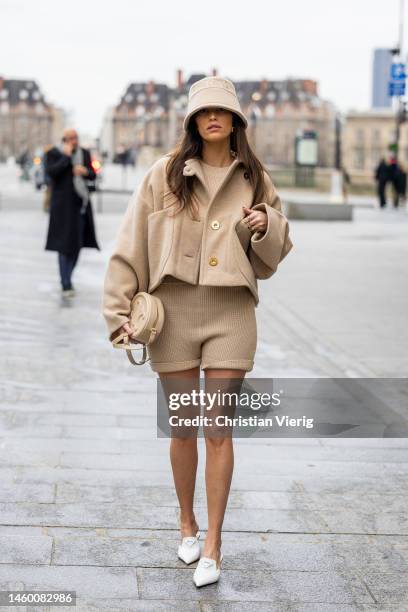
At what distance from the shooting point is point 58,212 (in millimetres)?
11828

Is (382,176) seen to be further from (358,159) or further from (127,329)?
(358,159)

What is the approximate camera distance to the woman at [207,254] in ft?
13.3

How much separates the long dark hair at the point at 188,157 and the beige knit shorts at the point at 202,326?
0.27m

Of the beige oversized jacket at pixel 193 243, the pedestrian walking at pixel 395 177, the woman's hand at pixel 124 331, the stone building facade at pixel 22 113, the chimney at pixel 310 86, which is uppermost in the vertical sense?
the beige oversized jacket at pixel 193 243

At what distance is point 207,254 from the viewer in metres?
4.05

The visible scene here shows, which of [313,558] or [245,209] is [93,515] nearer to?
[313,558]

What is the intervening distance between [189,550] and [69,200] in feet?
25.8

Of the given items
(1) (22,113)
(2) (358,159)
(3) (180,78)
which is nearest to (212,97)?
(3) (180,78)

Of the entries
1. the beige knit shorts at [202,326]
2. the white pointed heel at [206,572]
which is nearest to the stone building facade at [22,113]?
the beige knit shorts at [202,326]

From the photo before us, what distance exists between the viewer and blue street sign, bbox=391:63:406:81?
130ft

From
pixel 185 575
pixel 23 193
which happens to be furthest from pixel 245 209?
pixel 23 193

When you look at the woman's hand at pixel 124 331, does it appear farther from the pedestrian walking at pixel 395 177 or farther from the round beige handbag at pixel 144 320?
the pedestrian walking at pixel 395 177

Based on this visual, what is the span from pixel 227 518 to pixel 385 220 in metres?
25.8

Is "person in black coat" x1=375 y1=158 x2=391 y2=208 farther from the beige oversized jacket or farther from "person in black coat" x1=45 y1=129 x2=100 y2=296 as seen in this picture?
the beige oversized jacket
